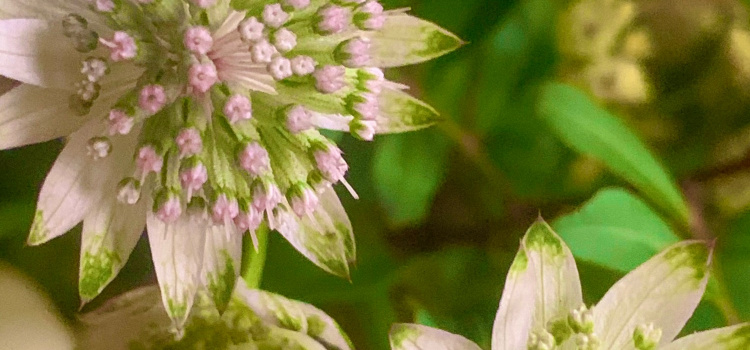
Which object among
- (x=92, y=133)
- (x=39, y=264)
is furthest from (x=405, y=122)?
(x=39, y=264)

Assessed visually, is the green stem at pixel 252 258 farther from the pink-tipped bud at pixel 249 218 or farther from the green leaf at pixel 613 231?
the green leaf at pixel 613 231

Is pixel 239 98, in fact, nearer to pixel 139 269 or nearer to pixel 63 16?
pixel 63 16

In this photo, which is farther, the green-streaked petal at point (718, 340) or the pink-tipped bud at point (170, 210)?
the green-streaked petal at point (718, 340)

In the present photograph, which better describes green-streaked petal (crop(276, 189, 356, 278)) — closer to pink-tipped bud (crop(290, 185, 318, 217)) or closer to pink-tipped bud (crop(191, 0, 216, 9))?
pink-tipped bud (crop(290, 185, 318, 217))

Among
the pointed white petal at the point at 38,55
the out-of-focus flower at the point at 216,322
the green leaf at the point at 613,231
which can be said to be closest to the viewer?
the pointed white petal at the point at 38,55

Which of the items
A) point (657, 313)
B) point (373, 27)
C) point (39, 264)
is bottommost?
point (39, 264)

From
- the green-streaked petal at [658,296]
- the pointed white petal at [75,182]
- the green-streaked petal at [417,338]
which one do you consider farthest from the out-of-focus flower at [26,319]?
the green-streaked petal at [658,296]

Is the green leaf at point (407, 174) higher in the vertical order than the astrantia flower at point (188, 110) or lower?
lower
